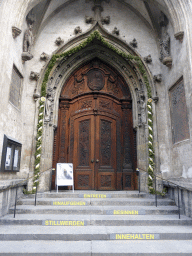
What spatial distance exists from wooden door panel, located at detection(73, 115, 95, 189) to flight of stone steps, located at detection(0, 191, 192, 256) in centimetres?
134

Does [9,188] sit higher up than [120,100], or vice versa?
[120,100]

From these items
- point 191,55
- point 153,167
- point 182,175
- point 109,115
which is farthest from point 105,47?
point 182,175

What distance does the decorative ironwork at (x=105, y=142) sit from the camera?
684 centimetres

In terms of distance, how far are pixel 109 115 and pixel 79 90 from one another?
4.58 ft

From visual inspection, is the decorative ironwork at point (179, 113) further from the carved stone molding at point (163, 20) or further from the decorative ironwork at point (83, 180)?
the decorative ironwork at point (83, 180)

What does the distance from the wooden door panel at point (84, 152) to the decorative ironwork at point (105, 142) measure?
342 millimetres

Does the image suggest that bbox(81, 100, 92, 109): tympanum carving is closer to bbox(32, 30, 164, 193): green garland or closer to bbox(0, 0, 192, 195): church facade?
bbox(0, 0, 192, 195): church facade

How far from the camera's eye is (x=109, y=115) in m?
7.13

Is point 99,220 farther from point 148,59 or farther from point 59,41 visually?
point 59,41

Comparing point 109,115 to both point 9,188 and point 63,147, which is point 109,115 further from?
point 9,188

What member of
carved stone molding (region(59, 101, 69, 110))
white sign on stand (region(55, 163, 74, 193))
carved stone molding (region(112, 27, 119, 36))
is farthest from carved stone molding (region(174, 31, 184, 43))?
white sign on stand (region(55, 163, 74, 193))

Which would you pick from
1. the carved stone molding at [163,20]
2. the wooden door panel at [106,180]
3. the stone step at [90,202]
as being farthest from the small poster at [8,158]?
the carved stone molding at [163,20]

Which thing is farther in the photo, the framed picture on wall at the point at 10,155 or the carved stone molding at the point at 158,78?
the carved stone molding at the point at 158,78

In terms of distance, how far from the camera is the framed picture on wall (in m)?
4.60
